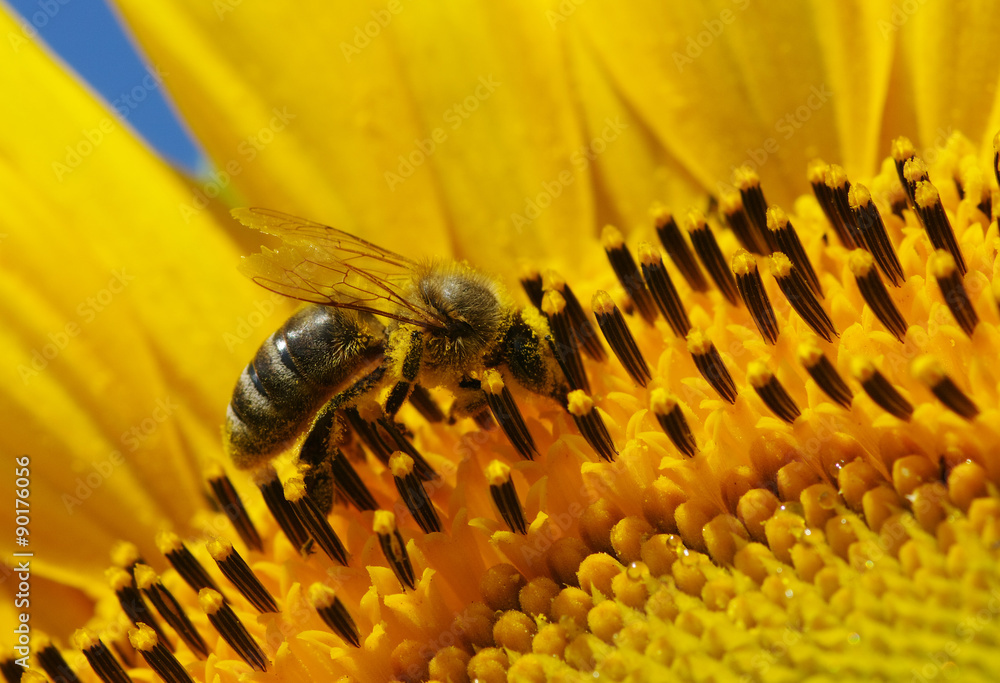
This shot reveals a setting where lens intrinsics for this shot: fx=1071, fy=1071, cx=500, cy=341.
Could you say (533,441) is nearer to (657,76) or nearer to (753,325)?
(753,325)

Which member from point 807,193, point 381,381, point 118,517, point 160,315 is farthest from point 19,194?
point 807,193

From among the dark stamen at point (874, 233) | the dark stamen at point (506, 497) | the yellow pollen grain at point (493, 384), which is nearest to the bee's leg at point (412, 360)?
the yellow pollen grain at point (493, 384)

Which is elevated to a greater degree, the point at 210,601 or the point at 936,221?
the point at 936,221

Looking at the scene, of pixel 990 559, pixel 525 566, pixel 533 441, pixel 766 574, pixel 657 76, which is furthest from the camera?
pixel 657 76

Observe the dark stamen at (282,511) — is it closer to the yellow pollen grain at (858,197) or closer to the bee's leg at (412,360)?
the bee's leg at (412,360)

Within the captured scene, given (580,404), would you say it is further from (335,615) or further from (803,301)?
(335,615)

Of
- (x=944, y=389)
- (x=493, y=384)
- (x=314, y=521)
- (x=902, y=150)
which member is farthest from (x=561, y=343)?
(x=902, y=150)
